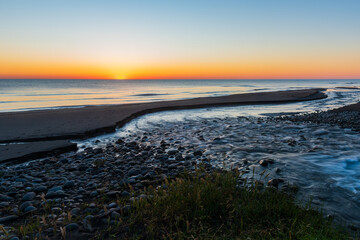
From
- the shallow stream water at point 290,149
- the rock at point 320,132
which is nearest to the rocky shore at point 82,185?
the shallow stream water at point 290,149

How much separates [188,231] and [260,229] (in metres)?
1.12

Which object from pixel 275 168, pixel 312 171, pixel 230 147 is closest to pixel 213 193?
pixel 275 168

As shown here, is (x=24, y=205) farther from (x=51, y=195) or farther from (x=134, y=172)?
(x=134, y=172)

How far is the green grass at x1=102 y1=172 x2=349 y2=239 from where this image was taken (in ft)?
10.9

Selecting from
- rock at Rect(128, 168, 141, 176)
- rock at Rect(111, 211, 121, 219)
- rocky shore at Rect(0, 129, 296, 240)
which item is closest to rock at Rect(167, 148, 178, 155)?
rocky shore at Rect(0, 129, 296, 240)

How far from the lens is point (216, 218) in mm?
3791

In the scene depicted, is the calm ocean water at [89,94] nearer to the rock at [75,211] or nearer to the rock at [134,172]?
the rock at [134,172]

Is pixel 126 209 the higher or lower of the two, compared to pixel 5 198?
higher

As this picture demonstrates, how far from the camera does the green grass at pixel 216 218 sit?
10.9 ft

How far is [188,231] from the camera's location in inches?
133

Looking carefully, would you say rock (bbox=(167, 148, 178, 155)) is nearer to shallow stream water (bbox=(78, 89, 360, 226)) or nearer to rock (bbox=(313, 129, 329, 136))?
shallow stream water (bbox=(78, 89, 360, 226))

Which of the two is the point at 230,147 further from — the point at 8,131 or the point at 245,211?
the point at 8,131

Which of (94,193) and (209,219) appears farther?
(94,193)

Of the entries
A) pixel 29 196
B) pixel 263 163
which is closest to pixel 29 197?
pixel 29 196
